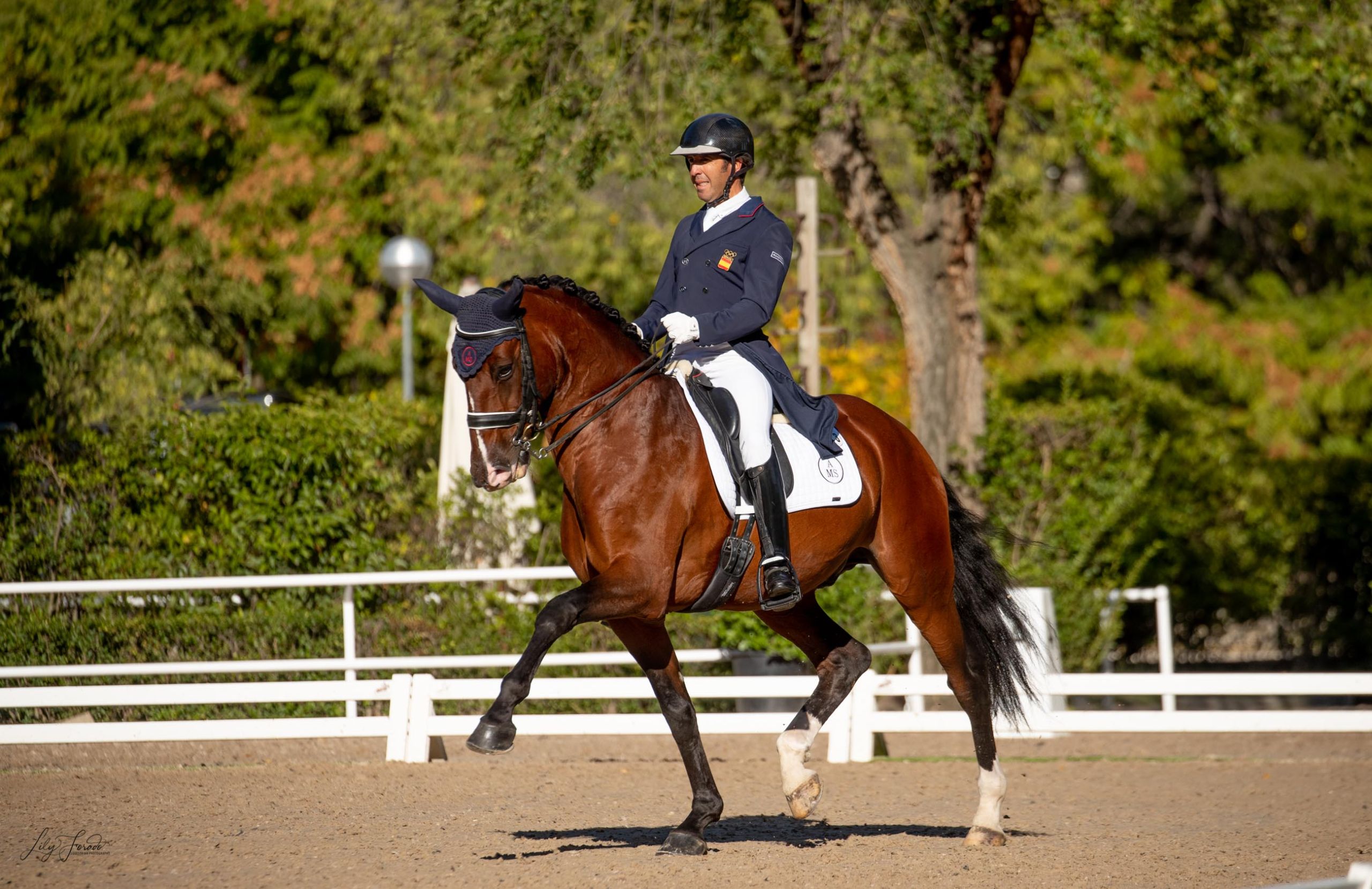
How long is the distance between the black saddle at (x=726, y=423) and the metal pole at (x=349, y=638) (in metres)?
4.11

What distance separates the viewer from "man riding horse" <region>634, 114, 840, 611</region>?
5.98 meters

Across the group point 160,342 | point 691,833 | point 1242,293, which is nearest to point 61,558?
point 160,342

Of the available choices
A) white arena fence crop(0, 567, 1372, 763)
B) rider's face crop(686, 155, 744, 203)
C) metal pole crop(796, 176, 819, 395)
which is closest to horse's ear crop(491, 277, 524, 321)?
rider's face crop(686, 155, 744, 203)

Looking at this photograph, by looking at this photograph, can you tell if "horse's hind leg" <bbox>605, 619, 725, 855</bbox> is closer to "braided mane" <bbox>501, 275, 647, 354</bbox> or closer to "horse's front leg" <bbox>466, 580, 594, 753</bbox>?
"horse's front leg" <bbox>466, 580, 594, 753</bbox>

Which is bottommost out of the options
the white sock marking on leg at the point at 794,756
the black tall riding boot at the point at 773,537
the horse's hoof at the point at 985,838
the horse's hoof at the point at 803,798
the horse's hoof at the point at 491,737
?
the horse's hoof at the point at 985,838

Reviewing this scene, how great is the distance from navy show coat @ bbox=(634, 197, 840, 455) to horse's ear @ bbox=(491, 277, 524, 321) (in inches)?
30.5

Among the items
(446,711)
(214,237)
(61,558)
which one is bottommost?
(446,711)

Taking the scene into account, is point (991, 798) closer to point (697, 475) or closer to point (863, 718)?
point (697, 475)

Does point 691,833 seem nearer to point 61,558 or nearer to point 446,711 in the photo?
point 446,711

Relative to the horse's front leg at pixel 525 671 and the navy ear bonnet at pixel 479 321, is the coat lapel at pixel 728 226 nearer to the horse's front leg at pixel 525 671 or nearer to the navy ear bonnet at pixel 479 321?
the navy ear bonnet at pixel 479 321

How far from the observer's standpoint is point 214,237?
17766 mm

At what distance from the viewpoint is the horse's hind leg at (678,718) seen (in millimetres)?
6148

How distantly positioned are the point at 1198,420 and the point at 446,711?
29.1ft

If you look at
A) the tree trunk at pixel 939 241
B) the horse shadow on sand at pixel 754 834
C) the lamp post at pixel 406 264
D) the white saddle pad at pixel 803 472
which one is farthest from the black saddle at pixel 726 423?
the lamp post at pixel 406 264
